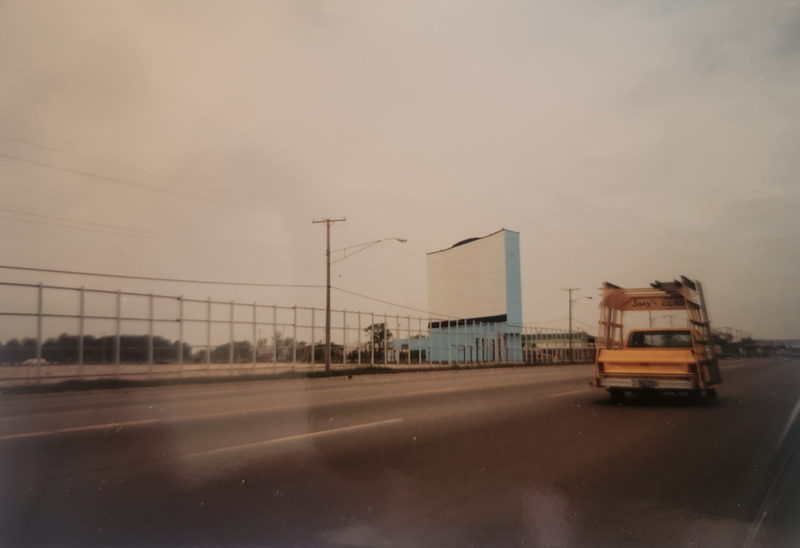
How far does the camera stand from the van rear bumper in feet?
44.6

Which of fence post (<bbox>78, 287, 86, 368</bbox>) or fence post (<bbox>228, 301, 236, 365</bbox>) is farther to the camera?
fence post (<bbox>228, 301, 236, 365</bbox>)

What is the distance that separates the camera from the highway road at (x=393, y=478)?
210 inches

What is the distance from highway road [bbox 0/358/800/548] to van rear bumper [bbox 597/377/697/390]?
3.42 ft

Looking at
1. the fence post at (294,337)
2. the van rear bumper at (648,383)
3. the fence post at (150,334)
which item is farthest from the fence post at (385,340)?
the van rear bumper at (648,383)

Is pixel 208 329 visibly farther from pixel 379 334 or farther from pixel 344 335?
pixel 379 334

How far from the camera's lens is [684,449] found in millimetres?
9086

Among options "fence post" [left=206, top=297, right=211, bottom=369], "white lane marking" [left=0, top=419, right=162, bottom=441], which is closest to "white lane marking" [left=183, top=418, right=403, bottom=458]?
"white lane marking" [left=0, top=419, right=162, bottom=441]

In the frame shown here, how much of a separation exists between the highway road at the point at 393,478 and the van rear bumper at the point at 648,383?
1043 millimetres

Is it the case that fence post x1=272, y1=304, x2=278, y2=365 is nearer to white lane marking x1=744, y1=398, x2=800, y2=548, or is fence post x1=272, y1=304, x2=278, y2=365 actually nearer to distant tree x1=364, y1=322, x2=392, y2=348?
distant tree x1=364, y1=322, x2=392, y2=348

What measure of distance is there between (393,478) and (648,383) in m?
8.51

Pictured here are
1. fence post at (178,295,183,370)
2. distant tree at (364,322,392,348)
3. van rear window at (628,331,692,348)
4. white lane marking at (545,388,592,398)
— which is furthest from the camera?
distant tree at (364,322,392,348)

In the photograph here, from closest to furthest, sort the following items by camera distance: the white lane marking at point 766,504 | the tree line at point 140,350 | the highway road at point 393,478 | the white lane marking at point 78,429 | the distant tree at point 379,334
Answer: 1. the highway road at point 393,478
2. the white lane marking at point 766,504
3. the white lane marking at point 78,429
4. the tree line at point 140,350
5. the distant tree at point 379,334

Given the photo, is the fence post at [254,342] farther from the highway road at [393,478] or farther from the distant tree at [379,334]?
the highway road at [393,478]

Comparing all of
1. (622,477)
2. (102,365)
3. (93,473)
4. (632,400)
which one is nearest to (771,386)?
A: (632,400)
